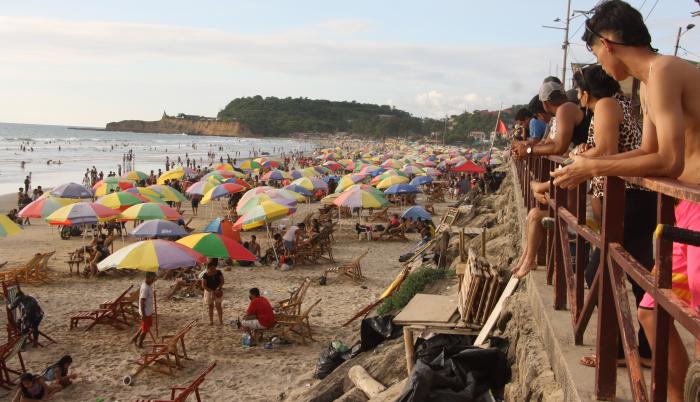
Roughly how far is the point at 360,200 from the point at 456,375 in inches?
517

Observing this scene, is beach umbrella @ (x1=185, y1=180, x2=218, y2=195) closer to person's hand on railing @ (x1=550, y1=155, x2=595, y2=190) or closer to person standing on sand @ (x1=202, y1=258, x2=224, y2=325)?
person standing on sand @ (x1=202, y1=258, x2=224, y2=325)

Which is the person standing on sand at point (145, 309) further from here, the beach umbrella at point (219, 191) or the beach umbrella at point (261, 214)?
the beach umbrella at point (219, 191)

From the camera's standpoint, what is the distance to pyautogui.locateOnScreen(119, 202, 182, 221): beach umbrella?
13.9 m

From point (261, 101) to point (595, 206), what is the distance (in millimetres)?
196656

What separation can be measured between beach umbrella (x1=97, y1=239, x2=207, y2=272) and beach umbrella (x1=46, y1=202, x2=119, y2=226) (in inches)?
193

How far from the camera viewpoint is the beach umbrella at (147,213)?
45.8ft

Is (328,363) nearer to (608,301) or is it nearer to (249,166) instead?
(608,301)

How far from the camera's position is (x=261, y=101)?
195m

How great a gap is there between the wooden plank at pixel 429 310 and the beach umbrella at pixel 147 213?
9.08 meters

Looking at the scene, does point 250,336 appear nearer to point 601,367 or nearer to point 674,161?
point 601,367

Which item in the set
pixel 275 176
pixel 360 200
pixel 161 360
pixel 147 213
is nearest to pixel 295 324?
pixel 161 360

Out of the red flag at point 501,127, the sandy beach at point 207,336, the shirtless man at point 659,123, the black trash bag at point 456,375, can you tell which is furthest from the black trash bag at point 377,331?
the red flag at point 501,127

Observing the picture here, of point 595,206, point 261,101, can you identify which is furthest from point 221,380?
point 261,101

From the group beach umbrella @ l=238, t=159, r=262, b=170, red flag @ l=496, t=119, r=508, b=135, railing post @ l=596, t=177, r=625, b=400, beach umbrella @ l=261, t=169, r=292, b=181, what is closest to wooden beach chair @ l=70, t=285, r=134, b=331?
railing post @ l=596, t=177, r=625, b=400
